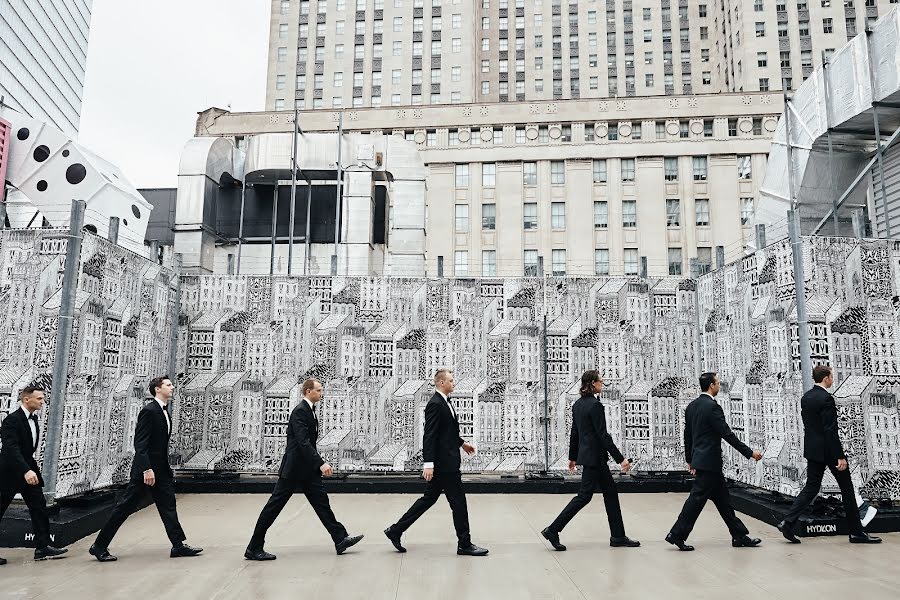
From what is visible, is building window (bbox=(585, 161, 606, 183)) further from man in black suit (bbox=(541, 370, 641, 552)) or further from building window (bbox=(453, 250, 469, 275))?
man in black suit (bbox=(541, 370, 641, 552))

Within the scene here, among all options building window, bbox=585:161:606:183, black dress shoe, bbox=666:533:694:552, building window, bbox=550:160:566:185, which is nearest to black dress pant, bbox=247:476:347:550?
black dress shoe, bbox=666:533:694:552

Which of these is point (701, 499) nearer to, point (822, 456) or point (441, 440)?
point (822, 456)

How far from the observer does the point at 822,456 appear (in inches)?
251

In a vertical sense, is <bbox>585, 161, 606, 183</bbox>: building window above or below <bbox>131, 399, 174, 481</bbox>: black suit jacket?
above

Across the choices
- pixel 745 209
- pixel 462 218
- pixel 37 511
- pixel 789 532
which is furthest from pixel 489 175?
pixel 37 511

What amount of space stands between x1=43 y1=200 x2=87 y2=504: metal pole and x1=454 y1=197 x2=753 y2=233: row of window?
34.0m

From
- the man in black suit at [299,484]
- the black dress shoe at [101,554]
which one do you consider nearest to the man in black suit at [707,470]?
the man in black suit at [299,484]

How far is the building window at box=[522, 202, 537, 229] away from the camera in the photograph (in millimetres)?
40406

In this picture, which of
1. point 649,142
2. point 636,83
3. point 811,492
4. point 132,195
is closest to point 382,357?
point 811,492

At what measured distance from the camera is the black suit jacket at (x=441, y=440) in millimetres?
5906

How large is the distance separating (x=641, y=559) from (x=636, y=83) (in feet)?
205

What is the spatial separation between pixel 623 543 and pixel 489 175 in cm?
3701

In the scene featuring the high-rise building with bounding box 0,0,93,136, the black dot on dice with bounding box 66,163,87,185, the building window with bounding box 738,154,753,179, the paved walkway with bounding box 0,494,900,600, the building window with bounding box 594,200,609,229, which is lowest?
the paved walkway with bounding box 0,494,900,600

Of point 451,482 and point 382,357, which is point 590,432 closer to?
point 451,482
